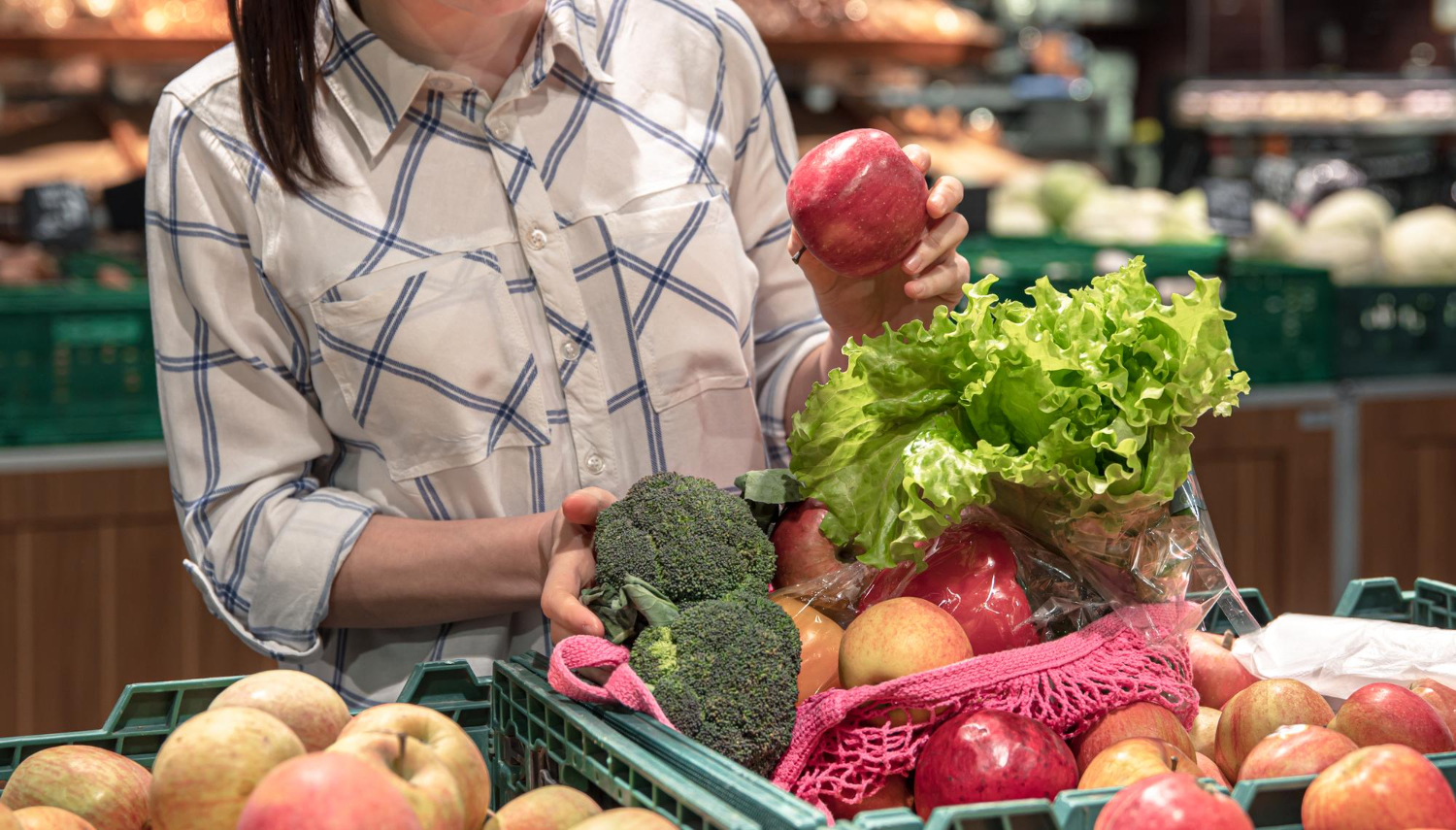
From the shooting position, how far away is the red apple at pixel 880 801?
1.00 m

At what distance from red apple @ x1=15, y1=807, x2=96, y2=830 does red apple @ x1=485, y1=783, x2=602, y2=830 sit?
0.27m

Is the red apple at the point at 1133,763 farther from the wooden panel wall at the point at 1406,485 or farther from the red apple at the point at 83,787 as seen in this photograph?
the wooden panel wall at the point at 1406,485

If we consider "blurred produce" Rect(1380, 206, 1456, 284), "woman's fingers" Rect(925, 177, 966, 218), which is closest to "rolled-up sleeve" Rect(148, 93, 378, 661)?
"woman's fingers" Rect(925, 177, 966, 218)

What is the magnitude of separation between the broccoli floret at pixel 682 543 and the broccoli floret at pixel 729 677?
0.13 feet

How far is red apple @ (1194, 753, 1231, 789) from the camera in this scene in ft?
3.36

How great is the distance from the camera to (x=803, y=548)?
115 centimetres

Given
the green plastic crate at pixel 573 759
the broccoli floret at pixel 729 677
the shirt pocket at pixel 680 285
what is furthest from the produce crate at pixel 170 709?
the shirt pocket at pixel 680 285

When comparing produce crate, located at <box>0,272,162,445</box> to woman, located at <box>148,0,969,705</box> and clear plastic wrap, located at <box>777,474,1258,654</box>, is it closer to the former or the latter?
woman, located at <box>148,0,969,705</box>

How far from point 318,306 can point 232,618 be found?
363 millimetres

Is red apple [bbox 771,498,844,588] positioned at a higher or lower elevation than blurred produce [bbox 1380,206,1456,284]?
lower

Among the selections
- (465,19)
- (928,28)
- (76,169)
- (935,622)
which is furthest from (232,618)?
(928,28)

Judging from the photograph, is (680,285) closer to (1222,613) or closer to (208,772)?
(1222,613)

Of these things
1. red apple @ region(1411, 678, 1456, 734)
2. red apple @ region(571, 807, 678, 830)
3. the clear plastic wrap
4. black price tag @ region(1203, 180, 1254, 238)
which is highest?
black price tag @ region(1203, 180, 1254, 238)

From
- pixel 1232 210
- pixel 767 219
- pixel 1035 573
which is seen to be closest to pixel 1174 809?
pixel 1035 573
